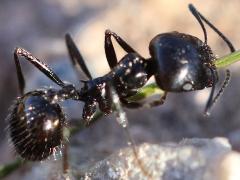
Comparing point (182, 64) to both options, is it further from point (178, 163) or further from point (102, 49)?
point (102, 49)

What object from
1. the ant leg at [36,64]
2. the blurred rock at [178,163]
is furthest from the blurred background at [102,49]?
the blurred rock at [178,163]

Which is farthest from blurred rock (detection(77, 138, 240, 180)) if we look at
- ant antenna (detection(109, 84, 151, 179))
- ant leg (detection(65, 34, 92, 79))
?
ant leg (detection(65, 34, 92, 79))

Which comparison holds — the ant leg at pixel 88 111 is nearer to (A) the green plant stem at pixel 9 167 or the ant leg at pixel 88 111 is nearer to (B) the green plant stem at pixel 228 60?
(A) the green plant stem at pixel 9 167

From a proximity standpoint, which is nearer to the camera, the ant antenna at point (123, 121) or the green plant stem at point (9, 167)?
the ant antenna at point (123, 121)

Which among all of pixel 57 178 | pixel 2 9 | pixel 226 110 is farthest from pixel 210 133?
pixel 2 9

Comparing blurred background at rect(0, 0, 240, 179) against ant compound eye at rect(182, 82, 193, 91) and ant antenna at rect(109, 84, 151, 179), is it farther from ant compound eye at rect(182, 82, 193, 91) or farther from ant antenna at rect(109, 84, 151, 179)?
ant compound eye at rect(182, 82, 193, 91)

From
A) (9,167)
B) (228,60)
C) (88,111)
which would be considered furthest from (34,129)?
(228,60)

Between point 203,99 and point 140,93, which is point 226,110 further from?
point 140,93
